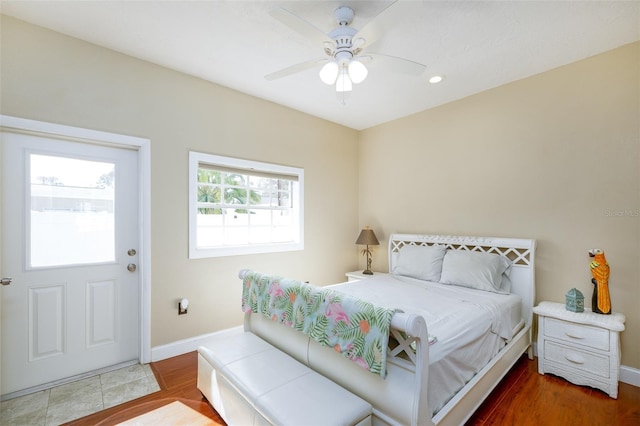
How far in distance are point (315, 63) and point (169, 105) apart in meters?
1.62

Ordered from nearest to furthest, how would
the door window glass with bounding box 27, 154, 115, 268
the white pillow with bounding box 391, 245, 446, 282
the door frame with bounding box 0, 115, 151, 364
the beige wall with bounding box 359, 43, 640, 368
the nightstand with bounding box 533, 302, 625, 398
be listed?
the nightstand with bounding box 533, 302, 625, 398
the door window glass with bounding box 27, 154, 115, 268
the beige wall with bounding box 359, 43, 640, 368
the door frame with bounding box 0, 115, 151, 364
the white pillow with bounding box 391, 245, 446, 282

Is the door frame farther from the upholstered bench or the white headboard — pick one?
the white headboard

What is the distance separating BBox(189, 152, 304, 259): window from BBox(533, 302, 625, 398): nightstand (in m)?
2.70

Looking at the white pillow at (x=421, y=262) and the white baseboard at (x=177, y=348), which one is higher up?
the white pillow at (x=421, y=262)

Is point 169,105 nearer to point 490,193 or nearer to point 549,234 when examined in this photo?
point 490,193

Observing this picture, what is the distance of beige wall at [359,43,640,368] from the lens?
2.35 m

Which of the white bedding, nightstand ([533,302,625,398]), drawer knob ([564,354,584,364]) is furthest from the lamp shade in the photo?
drawer knob ([564,354,584,364])

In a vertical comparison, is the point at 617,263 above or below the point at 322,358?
above

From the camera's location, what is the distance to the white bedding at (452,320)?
1.61 m

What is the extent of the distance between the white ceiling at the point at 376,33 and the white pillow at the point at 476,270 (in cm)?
184

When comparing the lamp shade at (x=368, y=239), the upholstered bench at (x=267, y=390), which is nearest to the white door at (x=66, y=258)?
the upholstered bench at (x=267, y=390)

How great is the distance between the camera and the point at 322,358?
1.76m

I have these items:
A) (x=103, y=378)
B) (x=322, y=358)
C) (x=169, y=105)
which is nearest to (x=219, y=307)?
(x=103, y=378)

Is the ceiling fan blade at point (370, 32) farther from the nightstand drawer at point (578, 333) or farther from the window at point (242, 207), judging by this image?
the nightstand drawer at point (578, 333)
